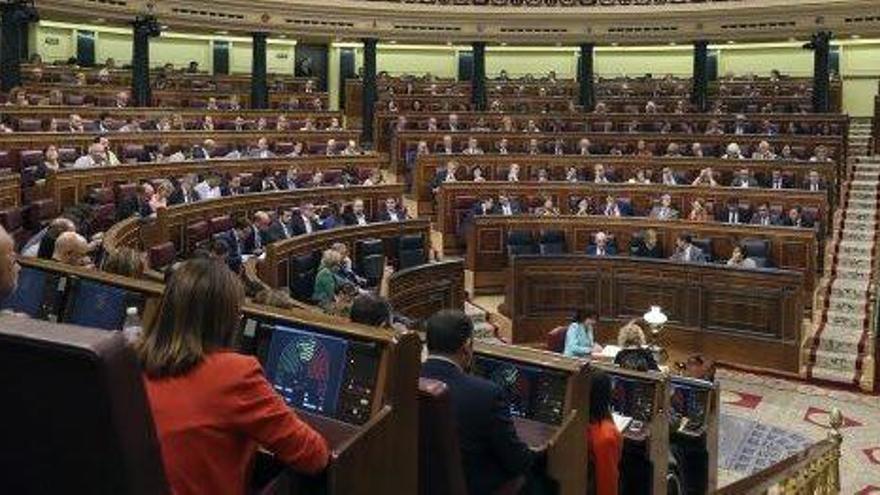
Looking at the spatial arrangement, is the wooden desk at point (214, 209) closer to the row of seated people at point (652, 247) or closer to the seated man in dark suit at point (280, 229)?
the seated man in dark suit at point (280, 229)

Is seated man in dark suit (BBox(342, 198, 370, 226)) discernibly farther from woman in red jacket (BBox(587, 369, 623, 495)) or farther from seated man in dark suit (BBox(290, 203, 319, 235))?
woman in red jacket (BBox(587, 369, 623, 495))

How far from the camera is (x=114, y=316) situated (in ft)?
10.7

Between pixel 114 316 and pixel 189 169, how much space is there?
24.6 ft

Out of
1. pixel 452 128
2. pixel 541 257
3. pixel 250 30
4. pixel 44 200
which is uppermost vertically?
pixel 250 30

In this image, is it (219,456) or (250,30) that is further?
(250,30)

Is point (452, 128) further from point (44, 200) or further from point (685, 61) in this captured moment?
point (685, 61)

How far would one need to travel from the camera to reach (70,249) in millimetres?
4387

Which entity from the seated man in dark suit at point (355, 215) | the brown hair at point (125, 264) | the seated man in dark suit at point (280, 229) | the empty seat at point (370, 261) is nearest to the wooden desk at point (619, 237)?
the seated man in dark suit at point (355, 215)

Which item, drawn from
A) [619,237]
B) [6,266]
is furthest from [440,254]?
[6,266]

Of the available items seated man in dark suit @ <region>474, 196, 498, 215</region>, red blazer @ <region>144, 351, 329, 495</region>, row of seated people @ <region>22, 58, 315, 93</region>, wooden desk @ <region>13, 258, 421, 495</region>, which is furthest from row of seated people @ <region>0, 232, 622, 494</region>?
row of seated people @ <region>22, 58, 315, 93</region>

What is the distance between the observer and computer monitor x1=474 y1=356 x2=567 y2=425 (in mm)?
3162

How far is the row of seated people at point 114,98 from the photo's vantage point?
45.5 ft

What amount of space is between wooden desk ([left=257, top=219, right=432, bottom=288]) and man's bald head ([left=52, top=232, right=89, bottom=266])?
9.53 ft

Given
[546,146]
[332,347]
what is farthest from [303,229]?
[332,347]
